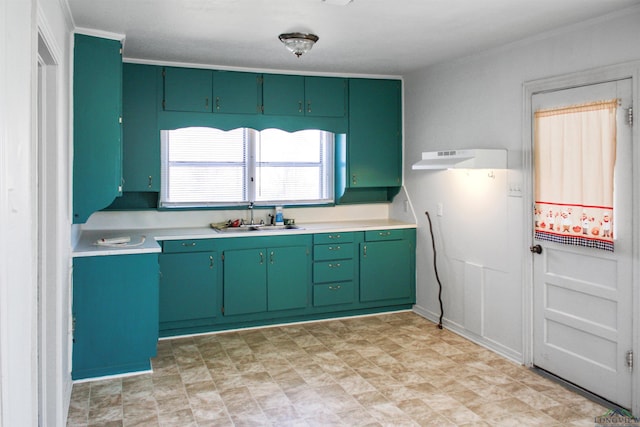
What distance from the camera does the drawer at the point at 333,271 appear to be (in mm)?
5391

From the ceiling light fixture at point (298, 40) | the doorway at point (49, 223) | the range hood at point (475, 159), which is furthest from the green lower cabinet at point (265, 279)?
the doorway at point (49, 223)

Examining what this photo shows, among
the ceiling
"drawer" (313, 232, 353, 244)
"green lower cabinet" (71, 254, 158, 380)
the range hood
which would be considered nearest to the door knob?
the range hood

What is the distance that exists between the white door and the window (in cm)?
254

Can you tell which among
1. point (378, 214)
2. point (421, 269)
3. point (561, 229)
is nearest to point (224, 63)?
point (378, 214)

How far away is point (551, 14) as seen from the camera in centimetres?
351

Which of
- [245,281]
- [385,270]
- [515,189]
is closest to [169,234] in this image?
[245,281]

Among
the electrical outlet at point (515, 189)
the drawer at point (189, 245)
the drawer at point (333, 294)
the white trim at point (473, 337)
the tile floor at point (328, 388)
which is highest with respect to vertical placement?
the electrical outlet at point (515, 189)

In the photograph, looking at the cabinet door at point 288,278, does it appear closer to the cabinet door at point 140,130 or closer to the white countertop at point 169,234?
the white countertop at point 169,234

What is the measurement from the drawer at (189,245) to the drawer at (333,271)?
3.51 ft

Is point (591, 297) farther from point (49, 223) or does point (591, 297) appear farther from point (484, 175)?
point (49, 223)

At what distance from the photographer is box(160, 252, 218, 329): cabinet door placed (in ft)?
15.8

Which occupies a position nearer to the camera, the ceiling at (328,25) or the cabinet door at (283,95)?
the ceiling at (328,25)

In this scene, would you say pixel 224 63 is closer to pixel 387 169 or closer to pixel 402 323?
pixel 387 169

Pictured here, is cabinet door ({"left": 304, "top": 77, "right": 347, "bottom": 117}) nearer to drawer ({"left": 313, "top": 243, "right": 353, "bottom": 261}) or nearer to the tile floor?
drawer ({"left": 313, "top": 243, "right": 353, "bottom": 261})
